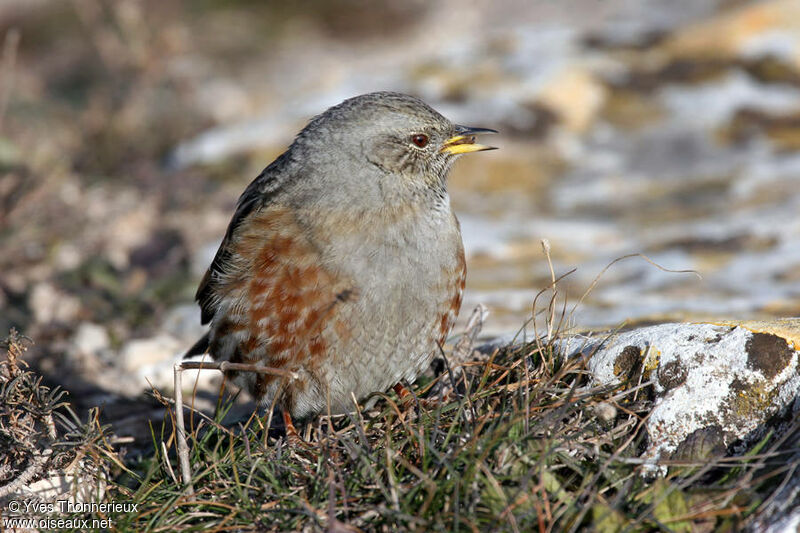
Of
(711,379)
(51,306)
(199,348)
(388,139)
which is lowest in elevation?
(51,306)

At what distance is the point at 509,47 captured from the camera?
357 inches

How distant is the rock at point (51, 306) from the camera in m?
5.57

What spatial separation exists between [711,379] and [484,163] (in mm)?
4934

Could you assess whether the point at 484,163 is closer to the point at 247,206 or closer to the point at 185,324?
the point at 185,324

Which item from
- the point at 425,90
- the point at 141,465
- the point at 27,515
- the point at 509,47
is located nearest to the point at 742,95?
the point at 509,47

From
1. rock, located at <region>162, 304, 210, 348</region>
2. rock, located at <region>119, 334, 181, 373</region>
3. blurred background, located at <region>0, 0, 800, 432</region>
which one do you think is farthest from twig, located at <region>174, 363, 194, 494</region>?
rock, located at <region>162, 304, 210, 348</region>

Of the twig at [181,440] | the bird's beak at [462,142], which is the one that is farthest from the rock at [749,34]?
the twig at [181,440]

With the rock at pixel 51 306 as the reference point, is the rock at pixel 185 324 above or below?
below

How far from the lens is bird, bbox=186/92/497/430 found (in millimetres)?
3527

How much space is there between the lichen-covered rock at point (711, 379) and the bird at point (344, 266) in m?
0.88

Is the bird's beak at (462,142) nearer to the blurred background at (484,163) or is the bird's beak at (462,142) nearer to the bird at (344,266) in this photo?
the bird at (344,266)

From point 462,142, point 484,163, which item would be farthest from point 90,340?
point 484,163

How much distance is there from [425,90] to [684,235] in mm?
3366

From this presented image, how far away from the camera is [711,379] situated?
308cm
